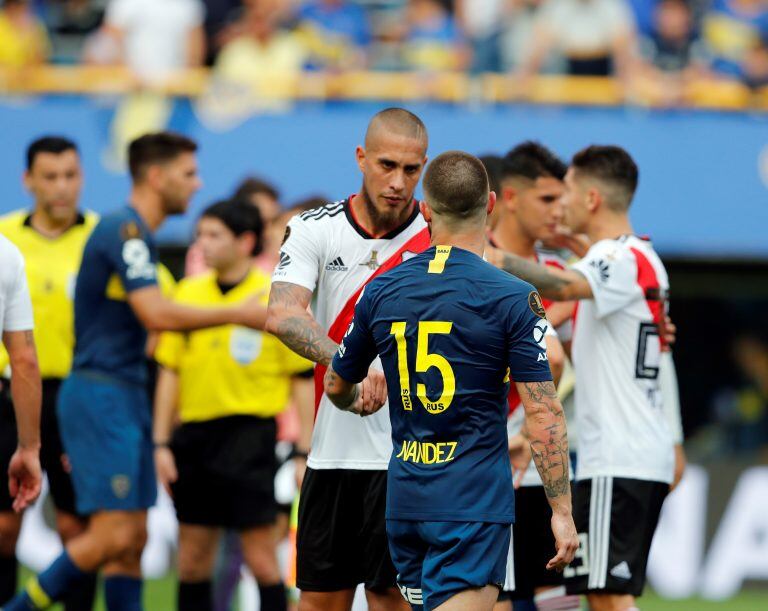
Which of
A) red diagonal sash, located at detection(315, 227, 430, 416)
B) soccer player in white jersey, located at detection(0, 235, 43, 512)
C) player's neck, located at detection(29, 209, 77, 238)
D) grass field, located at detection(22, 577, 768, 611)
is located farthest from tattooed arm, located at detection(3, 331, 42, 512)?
grass field, located at detection(22, 577, 768, 611)

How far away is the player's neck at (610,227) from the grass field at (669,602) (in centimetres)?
452

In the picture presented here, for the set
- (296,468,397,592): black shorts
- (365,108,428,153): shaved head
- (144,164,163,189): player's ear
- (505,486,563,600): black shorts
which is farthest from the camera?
(144,164,163,189): player's ear

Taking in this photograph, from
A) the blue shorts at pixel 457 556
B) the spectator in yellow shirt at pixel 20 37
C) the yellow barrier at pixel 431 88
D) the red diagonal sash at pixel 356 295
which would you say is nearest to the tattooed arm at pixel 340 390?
the blue shorts at pixel 457 556

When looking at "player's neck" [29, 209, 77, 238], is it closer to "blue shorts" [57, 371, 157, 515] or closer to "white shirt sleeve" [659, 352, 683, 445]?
"blue shorts" [57, 371, 157, 515]

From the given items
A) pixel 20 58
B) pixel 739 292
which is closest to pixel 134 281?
pixel 20 58

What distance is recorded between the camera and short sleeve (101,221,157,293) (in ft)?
24.2

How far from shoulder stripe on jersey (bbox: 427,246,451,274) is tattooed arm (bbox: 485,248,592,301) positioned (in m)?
1.05

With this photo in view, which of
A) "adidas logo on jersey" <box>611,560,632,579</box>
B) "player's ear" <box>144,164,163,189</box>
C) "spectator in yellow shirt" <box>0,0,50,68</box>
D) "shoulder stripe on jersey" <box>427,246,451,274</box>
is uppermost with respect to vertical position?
"spectator in yellow shirt" <box>0,0,50,68</box>

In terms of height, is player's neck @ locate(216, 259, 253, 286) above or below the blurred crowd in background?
below

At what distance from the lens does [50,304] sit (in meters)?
8.26

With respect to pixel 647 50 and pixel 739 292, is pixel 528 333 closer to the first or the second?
pixel 647 50

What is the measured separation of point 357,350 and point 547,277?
4.44 feet

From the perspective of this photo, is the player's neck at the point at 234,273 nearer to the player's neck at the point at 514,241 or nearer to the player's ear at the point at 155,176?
the player's ear at the point at 155,176

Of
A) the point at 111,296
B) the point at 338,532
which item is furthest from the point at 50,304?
the point at 338,532
